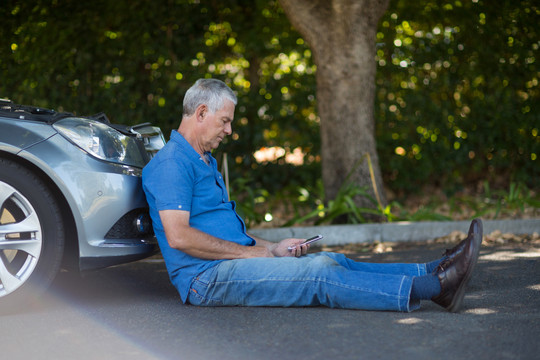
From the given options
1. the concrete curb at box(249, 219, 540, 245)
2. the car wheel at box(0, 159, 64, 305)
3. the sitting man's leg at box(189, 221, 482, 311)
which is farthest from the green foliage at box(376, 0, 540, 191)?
the car wheel at box(0, 159, 64, 305)

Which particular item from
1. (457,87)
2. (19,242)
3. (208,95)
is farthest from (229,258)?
(457,87)

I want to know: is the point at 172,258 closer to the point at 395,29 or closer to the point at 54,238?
the point at 54,238

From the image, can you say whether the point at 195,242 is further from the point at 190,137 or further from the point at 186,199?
the point at 190,137

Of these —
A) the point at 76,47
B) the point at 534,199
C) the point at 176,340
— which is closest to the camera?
the point at 176,340

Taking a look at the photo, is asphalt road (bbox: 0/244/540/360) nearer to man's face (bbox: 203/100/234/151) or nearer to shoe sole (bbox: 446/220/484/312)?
shoe sole (bbox: 446/220/484/312)

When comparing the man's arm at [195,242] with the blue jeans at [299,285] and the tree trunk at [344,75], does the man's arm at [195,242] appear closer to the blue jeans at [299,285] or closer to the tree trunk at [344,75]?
the blue jeans at [299,285]

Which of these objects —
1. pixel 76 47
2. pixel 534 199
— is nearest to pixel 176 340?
pixel 534 199

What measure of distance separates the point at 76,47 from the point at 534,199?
19.3 feet

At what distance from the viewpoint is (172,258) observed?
12.0ft

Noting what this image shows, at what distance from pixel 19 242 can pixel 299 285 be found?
1559 millimetres

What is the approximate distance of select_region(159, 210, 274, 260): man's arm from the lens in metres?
3.47

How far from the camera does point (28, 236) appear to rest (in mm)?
3680

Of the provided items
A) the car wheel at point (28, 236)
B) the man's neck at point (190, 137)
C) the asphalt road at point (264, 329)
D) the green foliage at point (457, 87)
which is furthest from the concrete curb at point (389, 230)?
the car wheel at point (28, 236)

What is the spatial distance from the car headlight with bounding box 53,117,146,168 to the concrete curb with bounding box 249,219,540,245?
252 cm
